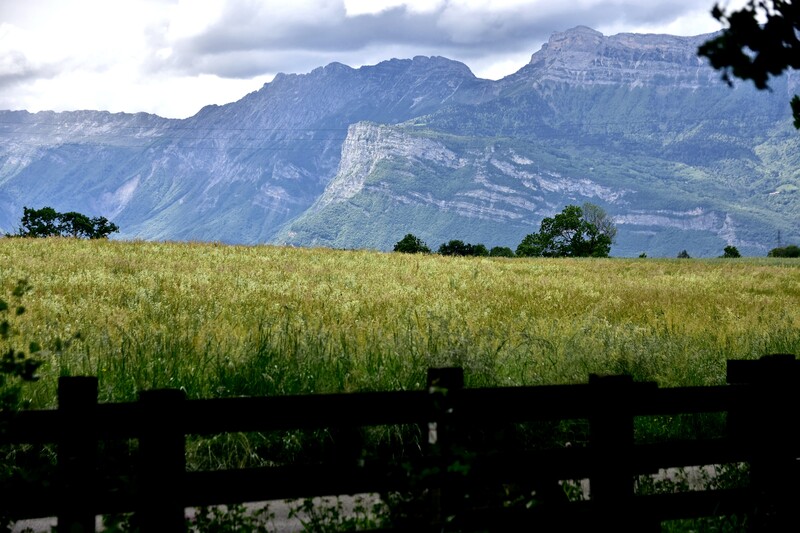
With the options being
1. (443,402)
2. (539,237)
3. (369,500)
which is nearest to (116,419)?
(443,402)

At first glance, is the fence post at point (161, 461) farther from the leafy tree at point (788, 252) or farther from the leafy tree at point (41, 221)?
the leafy tree at point (788, 252)

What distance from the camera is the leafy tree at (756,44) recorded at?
479cm

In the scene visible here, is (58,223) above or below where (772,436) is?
above

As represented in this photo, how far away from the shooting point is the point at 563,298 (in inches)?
907

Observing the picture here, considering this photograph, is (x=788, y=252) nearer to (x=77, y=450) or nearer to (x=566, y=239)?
(x=566, y=239)

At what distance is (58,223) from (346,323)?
88.6 meters

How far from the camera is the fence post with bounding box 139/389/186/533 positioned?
484cm

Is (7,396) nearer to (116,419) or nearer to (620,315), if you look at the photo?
(116,419)

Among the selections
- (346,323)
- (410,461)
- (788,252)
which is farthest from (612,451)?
(788,252)

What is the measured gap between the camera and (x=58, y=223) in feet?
315

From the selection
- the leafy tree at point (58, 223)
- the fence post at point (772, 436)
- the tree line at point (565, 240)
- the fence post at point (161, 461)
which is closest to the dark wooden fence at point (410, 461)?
the fence post at point (161, 461)

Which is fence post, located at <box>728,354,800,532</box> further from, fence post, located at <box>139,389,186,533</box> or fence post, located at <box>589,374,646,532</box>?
fence post, located at <box>139,389,186,533</box>

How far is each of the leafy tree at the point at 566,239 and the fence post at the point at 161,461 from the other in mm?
127406

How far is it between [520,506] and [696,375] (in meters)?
6.61
